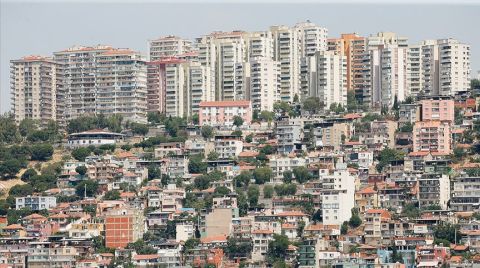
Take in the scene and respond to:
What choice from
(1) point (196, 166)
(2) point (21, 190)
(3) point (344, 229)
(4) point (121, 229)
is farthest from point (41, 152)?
(3) point (344, 229)

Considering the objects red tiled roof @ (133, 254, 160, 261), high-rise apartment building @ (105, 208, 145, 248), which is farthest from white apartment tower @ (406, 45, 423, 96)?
red tiled roof @ (133, 254, 160, 261)

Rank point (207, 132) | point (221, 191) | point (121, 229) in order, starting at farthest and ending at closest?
point (207, 132) < point (221, 191) < point (121, 229)

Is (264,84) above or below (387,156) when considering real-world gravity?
above

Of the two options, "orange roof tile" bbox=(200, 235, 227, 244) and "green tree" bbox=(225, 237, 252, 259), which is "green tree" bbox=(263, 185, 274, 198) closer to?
"orange roof tile" bbox=(200, 235, 227, 244)

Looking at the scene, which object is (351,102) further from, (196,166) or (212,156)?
(196,166)

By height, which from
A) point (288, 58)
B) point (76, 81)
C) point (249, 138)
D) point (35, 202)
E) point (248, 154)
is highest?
point (288, 58)

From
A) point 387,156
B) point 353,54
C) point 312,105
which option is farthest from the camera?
point 353,54

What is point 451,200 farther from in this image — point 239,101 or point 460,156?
point 239,101
